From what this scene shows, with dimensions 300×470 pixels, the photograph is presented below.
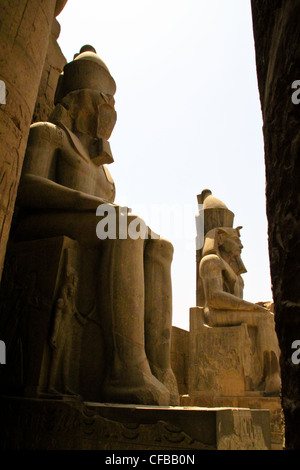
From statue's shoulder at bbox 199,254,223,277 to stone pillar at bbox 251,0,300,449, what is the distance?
245 inches

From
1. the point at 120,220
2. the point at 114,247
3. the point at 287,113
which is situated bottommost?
the point at 287,113

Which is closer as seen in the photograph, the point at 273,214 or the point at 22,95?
the point at 273,214

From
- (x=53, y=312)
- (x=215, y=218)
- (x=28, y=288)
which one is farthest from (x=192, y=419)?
(x=215, y=218)

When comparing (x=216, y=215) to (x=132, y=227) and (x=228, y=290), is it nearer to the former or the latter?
(x=228, y=290)

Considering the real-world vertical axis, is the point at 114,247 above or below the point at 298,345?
above

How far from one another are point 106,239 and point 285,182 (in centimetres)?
195

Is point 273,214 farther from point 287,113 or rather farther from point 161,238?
point 161,238

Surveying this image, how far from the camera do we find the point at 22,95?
249 centimetres

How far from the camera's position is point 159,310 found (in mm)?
3066

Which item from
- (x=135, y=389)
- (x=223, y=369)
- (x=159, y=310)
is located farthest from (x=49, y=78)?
(x=223, y=369)

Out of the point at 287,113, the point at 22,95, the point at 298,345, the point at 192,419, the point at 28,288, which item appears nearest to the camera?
the point at 298,345

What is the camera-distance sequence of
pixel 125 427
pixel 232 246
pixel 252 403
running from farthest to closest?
pixel 232 246, pixel 252 403, pixel 125 427

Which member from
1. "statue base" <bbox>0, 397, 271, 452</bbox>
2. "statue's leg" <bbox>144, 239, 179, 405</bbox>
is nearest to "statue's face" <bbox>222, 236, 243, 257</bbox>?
"statue's leg" <bbox>144, 239, 179, 405</bbox>

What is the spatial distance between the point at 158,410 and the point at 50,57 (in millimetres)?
4326
